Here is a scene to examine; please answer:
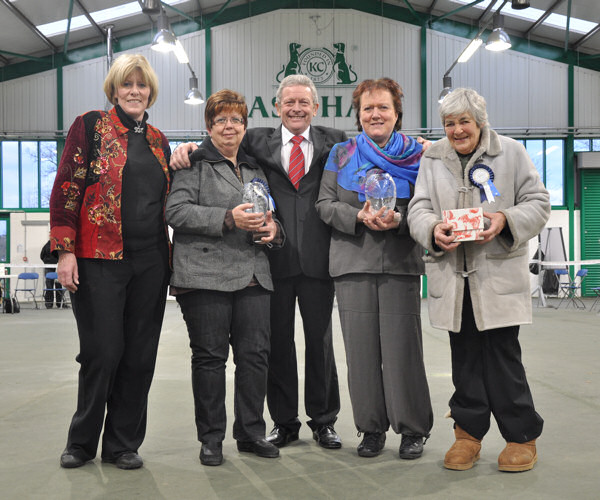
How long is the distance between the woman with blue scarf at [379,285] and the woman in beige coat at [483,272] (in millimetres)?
141

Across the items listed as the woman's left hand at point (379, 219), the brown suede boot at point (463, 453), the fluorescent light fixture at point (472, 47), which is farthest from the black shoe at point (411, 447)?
the fluorescent light fixture at point (472, 47)

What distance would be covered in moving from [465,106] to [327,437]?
1.35 metres

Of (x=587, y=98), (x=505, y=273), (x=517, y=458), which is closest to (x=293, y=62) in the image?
(x=587, y=98)

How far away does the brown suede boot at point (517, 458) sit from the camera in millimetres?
2152

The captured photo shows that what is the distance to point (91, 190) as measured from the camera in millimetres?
2184

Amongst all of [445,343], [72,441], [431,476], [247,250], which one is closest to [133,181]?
[247,250]

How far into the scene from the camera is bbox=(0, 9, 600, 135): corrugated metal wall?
13688 mm

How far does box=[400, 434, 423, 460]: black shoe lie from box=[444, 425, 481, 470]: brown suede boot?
121 millimetres

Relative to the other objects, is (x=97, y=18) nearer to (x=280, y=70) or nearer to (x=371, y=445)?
(x=280, y=70)

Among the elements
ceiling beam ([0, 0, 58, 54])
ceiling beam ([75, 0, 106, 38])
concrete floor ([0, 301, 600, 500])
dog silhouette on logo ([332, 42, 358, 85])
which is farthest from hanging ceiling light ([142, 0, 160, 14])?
dog silhouette on logo ([332, 42, 358, 85])

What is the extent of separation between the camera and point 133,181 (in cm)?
223

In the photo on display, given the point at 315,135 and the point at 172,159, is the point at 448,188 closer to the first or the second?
the point at 315,135

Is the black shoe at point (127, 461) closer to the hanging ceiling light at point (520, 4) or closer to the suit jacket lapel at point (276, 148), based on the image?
the suit jacket lapel at point (276, 148)

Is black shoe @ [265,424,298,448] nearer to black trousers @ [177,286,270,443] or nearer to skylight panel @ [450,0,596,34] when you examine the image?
black trousers @ [177,286,270,443]
